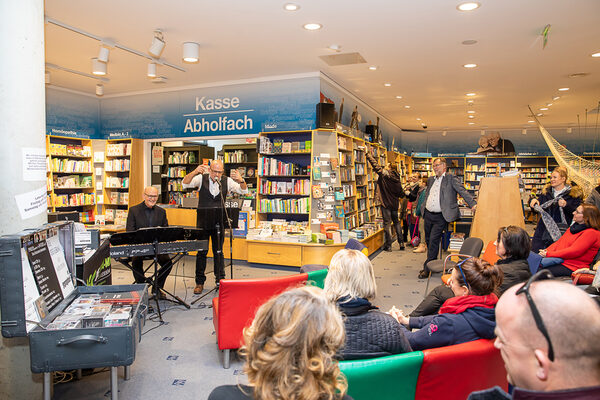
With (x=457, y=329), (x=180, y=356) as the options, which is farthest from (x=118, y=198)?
(x=457, y=329)

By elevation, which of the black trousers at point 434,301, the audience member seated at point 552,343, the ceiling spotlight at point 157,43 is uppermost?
the ceiling spotlight at point 157,43

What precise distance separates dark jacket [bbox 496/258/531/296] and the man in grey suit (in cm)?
275

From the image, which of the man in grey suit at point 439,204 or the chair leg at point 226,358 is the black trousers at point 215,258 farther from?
the man in grey suit at point 439,204

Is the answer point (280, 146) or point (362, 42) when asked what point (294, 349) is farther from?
point (280, 146)

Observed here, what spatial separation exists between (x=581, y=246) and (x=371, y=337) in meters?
3.43

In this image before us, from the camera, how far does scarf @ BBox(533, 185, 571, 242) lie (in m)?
5.32

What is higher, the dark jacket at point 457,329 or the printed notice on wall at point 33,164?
the printed notice on wall at point 33,164

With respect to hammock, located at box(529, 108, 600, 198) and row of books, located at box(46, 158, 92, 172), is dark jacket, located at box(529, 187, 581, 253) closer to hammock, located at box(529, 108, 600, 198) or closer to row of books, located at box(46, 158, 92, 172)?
hammock, located at box(529, 108, 600, 198)

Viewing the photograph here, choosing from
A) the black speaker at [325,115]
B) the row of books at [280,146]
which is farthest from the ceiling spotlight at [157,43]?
the black speaker at [325,115]

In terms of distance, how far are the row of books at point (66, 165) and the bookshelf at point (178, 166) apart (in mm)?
1569

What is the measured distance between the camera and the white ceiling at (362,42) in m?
4.51

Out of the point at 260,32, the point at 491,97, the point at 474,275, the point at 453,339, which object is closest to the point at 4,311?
the point at 453,339

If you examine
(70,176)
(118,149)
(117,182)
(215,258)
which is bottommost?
(215,258)

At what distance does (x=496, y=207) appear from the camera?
6016 millimetres
